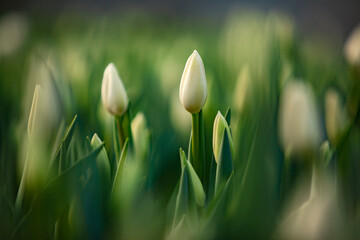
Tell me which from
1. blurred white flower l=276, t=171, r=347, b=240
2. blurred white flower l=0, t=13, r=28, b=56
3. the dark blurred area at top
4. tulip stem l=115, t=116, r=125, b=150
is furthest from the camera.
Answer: the dark blurred area at top

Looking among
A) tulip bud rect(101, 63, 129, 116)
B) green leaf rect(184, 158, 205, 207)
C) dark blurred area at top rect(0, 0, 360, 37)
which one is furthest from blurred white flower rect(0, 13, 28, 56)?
green leaf rect(184, 158, 205, 207)

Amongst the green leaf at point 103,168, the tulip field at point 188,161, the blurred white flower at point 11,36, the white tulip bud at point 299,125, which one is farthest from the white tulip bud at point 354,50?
the blurred white flower at point 11,36

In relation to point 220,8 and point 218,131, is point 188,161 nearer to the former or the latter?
point 218,131

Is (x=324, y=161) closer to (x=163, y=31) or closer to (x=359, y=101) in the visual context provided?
(x=359, y=101)

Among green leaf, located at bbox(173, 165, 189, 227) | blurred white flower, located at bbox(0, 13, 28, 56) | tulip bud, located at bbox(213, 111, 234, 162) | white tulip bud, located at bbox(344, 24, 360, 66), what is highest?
white tulip bud, located at bbox(344, 24, 360, 66)

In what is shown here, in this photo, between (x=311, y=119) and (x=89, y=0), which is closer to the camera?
(x=311, y=119)

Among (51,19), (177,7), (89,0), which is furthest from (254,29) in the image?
(89,0)

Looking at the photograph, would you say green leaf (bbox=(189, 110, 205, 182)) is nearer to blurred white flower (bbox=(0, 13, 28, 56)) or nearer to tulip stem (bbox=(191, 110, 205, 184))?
tulip stem (bbox=(191, 110, 205, 184))

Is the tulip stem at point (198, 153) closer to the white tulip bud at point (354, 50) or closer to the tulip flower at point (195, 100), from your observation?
the tulip flower at point (195, 100)
